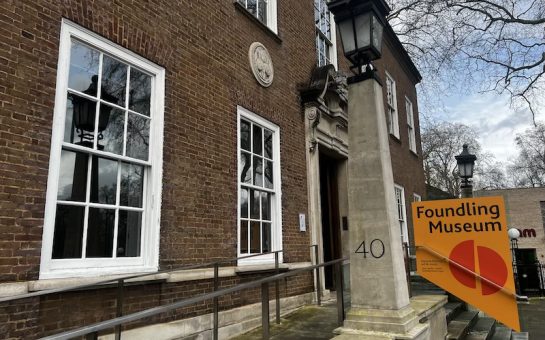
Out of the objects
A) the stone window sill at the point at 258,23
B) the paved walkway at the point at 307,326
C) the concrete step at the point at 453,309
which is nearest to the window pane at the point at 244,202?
the paved walkway at the point at 307,326

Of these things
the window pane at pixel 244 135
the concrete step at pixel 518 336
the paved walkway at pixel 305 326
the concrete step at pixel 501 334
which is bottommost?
the concrete step at pixel 518 336

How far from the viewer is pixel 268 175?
688 centimetres

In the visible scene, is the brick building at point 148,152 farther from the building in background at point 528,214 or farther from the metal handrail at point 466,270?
the building in background at point 528,214

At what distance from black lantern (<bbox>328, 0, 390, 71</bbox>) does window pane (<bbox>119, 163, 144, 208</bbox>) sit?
262 centimetres

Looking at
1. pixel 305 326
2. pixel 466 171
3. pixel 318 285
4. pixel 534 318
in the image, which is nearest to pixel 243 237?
pixel 305 326

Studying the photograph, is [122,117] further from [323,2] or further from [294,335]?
[323,2]

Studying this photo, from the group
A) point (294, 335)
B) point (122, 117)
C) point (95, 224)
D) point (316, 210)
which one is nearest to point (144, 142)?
point (122, 117)

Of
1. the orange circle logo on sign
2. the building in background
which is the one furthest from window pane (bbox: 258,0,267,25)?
the building in background

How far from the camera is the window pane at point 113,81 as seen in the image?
14.1ft

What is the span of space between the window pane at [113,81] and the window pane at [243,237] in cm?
247

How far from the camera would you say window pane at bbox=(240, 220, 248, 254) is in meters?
5.94

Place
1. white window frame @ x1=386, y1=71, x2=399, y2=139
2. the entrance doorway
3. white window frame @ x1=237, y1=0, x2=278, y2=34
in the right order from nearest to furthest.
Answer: white window frame @ x1=237, y1=0, x2=278, y2=34 → the entrance doorway → white window frame @ x1=386, y1=71, x2=399, y2=139

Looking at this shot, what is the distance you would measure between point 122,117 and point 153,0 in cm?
155

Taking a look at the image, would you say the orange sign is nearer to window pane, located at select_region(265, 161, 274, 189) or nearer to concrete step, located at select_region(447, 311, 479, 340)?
concrete step, located at select_region(447, 311, 479, 340)
